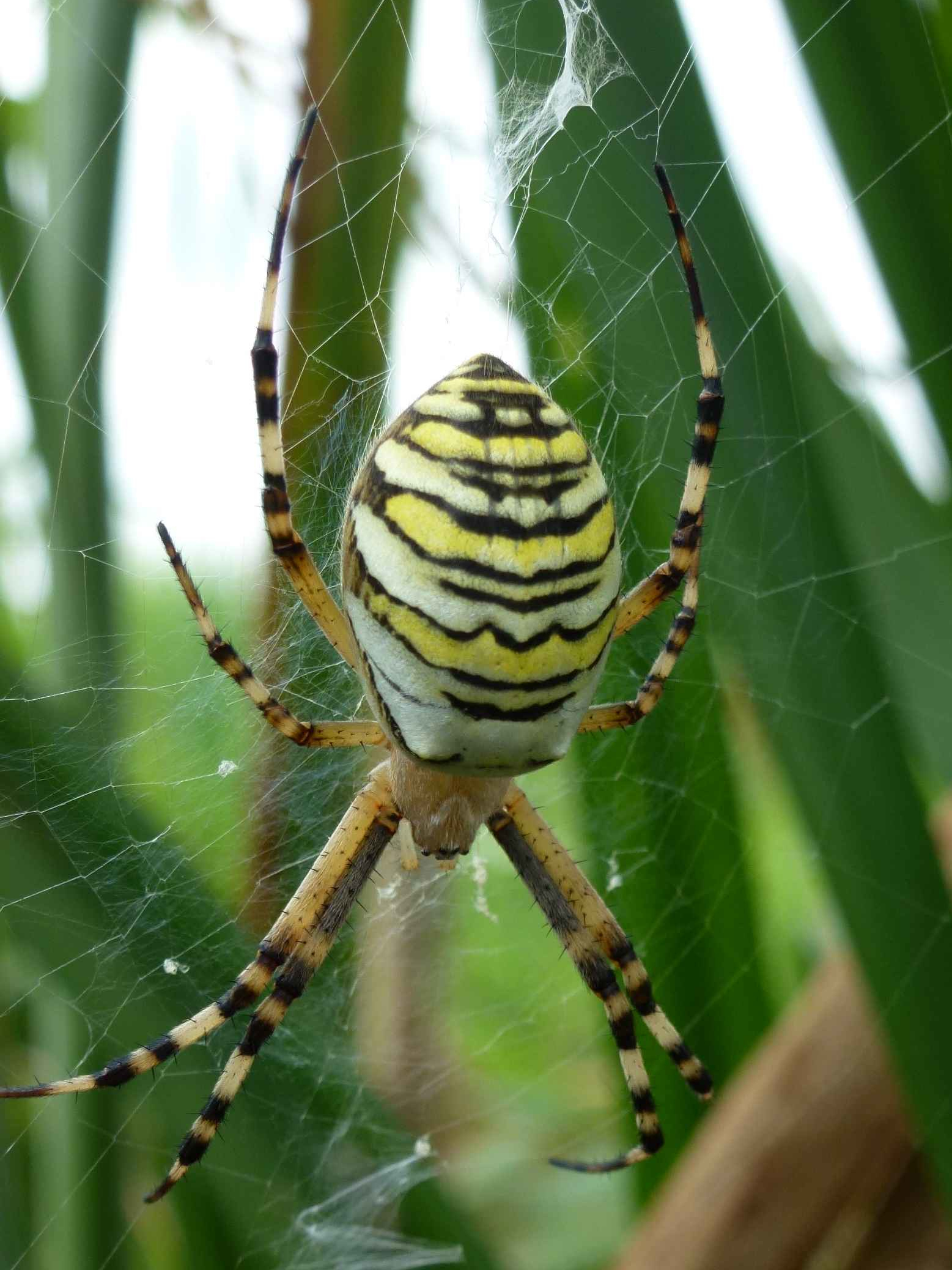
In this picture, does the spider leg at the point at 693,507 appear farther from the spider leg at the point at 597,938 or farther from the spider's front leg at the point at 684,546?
the spider leg at the point at 597,938

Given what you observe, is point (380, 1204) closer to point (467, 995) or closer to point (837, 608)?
point (467, 995)

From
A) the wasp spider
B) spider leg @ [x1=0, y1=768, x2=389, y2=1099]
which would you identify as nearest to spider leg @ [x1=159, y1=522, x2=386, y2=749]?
the wasp spider

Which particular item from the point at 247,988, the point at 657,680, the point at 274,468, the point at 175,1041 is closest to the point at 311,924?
the point at 247,988

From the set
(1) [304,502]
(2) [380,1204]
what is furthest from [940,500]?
(2) [380,1204]

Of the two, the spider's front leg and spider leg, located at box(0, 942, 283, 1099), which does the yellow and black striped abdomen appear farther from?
spider leg, located at box(0, 942, 283, 1099)

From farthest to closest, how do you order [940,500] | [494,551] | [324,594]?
1. [940,500]
2. [324,594]
3. [494,551]

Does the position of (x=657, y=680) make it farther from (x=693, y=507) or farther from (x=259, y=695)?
(x=259, y=695)
